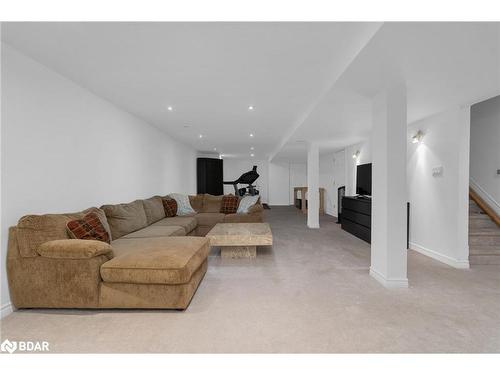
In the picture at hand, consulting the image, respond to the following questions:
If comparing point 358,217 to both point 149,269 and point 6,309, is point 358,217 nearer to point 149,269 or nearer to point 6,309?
point 149,269

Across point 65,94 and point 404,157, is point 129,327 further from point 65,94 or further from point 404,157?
point 404,157

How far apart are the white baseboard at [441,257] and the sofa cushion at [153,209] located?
439 centimetres

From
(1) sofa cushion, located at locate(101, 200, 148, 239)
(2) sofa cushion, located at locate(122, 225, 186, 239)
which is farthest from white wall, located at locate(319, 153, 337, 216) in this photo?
(1) sofa cushion, located at locate(101, 200, 148, 239)

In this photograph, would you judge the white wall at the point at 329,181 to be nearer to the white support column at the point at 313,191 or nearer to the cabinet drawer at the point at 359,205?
the white support column at the point at 313,191

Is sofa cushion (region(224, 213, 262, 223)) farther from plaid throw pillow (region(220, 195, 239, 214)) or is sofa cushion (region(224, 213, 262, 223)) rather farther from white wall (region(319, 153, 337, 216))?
white wall (region(319, 153, 337, 216))

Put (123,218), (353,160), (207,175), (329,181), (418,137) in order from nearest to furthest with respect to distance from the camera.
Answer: (123,218) < (418,137) < (353,160) < (207,175) < (329,181)

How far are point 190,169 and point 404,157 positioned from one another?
20.5 feet

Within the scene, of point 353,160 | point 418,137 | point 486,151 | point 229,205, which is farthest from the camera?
point 353,160

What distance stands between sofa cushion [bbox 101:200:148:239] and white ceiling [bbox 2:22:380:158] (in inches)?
60.2

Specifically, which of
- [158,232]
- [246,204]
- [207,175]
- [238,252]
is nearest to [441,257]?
[238,252]

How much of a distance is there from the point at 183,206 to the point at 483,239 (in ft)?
16.7

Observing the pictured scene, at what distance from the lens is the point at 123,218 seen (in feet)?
10.3
